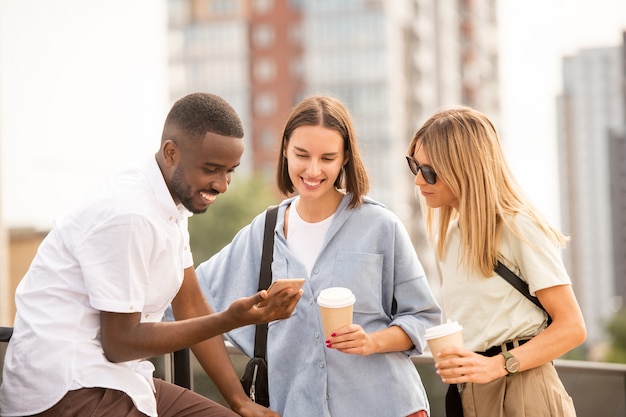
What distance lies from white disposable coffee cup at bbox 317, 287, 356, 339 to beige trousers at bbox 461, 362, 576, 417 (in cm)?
61

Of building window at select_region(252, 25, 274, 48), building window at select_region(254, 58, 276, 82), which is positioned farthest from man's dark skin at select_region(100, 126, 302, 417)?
building window at select_region(252, 25, 274, 48)

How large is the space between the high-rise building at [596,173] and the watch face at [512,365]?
226 ft

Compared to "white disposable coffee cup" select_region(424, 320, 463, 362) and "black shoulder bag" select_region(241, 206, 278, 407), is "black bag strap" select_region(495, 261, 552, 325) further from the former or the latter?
"black shoulder bag" select_region(241, 206, 278, 407)

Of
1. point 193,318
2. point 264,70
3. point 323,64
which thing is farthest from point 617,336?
point 193,318

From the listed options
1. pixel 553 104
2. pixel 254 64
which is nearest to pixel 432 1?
pixel 553 104

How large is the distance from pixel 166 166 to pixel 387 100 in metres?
64.1

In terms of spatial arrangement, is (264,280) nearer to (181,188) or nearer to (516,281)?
(181,188)

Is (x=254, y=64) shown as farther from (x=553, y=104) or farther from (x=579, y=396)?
(x=579, y=396)

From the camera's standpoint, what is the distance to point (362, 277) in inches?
122

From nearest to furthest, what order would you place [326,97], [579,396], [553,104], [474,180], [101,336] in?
[101,336] → [474,180] → [326,97] → [579,396] → [553,104]

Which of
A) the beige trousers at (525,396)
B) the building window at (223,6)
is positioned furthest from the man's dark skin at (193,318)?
the building window at (223,6)

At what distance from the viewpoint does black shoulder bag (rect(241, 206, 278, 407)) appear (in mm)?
3201

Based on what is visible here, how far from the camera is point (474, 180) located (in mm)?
2977

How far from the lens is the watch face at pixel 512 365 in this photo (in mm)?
2844
